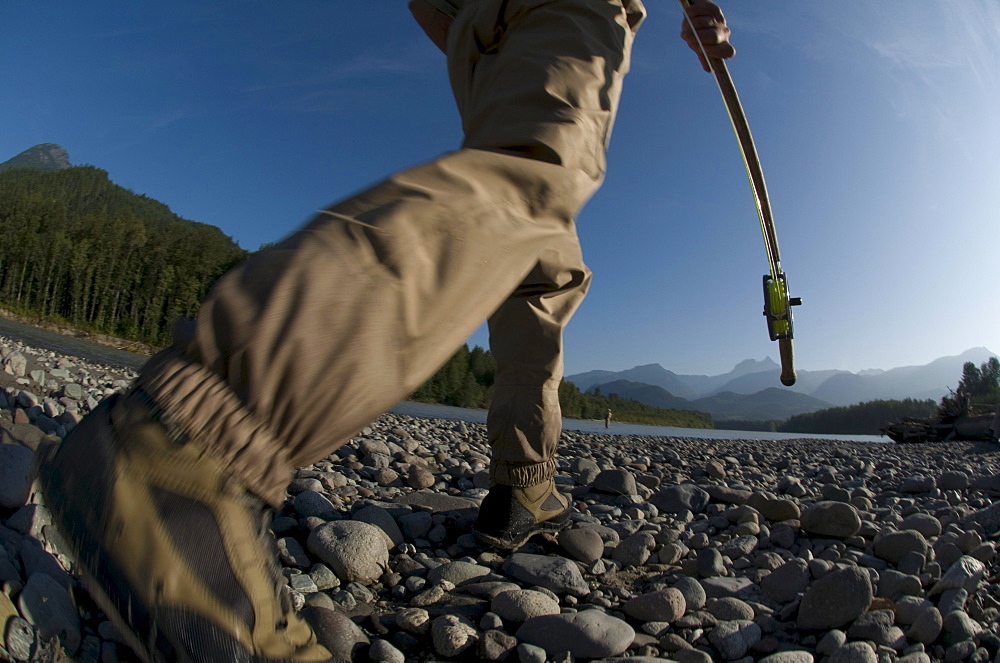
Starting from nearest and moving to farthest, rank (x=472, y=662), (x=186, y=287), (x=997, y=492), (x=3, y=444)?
1. (x=472, y=662)
2. (x=3, y=444)
3. (x=997, y=492)
4. (x=186, y=287)

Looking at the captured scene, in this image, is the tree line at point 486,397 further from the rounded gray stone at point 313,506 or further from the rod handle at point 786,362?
the rounded gray stone at point 313,506

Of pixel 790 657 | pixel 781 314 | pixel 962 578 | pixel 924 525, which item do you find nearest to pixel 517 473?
pixel 790 657

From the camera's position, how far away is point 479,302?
671 mm

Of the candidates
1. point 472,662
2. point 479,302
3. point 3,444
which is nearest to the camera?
point 479,302

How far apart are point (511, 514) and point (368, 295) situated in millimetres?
1396

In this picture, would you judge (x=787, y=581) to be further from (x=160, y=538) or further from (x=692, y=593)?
(x=160, y=538)

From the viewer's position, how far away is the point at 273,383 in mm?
501

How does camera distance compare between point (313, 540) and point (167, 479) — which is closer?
point (167, 479)

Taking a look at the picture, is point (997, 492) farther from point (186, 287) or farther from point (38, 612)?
point (186, 287)

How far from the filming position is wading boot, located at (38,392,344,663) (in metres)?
0.44

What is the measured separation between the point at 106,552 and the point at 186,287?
197 ft

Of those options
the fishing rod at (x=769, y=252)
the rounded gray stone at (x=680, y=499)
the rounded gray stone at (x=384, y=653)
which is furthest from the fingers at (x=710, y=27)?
the rounded gray stone at (x=384, y=653)

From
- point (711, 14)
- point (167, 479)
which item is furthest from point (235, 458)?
point (711, 14)

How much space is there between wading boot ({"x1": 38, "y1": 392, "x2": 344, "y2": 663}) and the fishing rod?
300 cm
